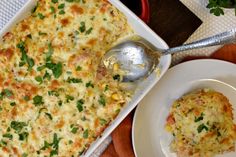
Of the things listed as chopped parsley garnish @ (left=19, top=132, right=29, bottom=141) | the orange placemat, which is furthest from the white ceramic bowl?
chopped parsley garnish @ (left=19, top=132, right=29, bottom=141)

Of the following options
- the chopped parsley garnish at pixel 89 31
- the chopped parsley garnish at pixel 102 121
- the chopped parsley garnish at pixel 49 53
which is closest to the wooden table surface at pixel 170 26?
the chopped parsley garnish at pixel 102 121

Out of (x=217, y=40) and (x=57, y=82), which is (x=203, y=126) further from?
(x=57, y=82)

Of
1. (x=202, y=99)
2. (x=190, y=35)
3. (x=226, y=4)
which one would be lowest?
(x=202, y=99)

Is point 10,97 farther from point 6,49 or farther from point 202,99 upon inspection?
point 202,99

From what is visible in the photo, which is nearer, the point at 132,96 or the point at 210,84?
the point at 132,96

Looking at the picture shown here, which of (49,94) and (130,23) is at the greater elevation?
(130,23)

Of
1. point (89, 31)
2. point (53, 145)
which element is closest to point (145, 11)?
point (89, 31)

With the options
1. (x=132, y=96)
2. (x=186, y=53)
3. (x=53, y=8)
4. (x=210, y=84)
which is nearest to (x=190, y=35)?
(x=186, y=53)
